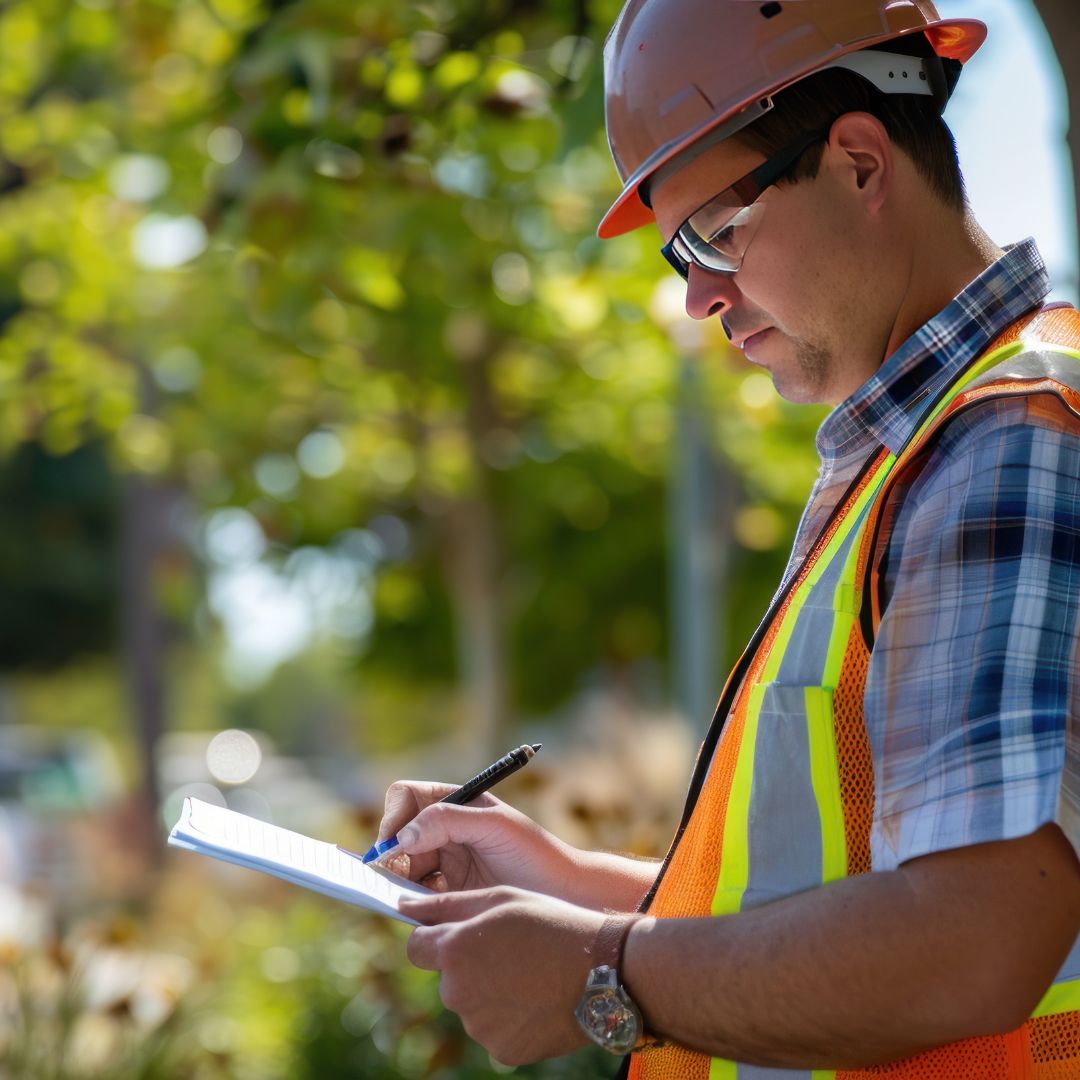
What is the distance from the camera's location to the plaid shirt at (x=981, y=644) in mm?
1143

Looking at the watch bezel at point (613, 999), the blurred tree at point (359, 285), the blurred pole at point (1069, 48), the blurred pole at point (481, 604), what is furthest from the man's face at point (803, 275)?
the blurred pole at point (481, 604)

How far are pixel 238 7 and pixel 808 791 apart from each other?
4.15 meters

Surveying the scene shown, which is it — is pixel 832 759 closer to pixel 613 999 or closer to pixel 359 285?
pixel 613 999

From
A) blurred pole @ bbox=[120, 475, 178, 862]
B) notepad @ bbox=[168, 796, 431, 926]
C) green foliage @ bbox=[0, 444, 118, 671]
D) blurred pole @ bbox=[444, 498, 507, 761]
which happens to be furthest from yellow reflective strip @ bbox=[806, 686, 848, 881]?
green foliage @ bbox=[0, 444, 118, 671]

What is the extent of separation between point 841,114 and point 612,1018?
2.97ft

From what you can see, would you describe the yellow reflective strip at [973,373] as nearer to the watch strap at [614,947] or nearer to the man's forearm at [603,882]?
the watch strap at [614,947]

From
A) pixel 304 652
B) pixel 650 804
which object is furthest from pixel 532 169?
pixel 304 652

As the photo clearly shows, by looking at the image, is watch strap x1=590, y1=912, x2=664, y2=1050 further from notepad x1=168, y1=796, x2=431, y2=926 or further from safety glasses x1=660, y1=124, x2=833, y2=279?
safety glasses x1=660, y1=124, x2=833, y2=279

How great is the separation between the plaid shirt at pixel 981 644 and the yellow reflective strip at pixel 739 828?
13cm

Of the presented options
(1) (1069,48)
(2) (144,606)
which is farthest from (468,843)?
(2) (144,606)

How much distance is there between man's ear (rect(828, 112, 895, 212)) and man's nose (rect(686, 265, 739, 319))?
183 millimetres

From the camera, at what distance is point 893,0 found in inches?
61.1

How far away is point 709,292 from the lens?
5.37 ft

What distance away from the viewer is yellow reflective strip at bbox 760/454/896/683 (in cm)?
133
